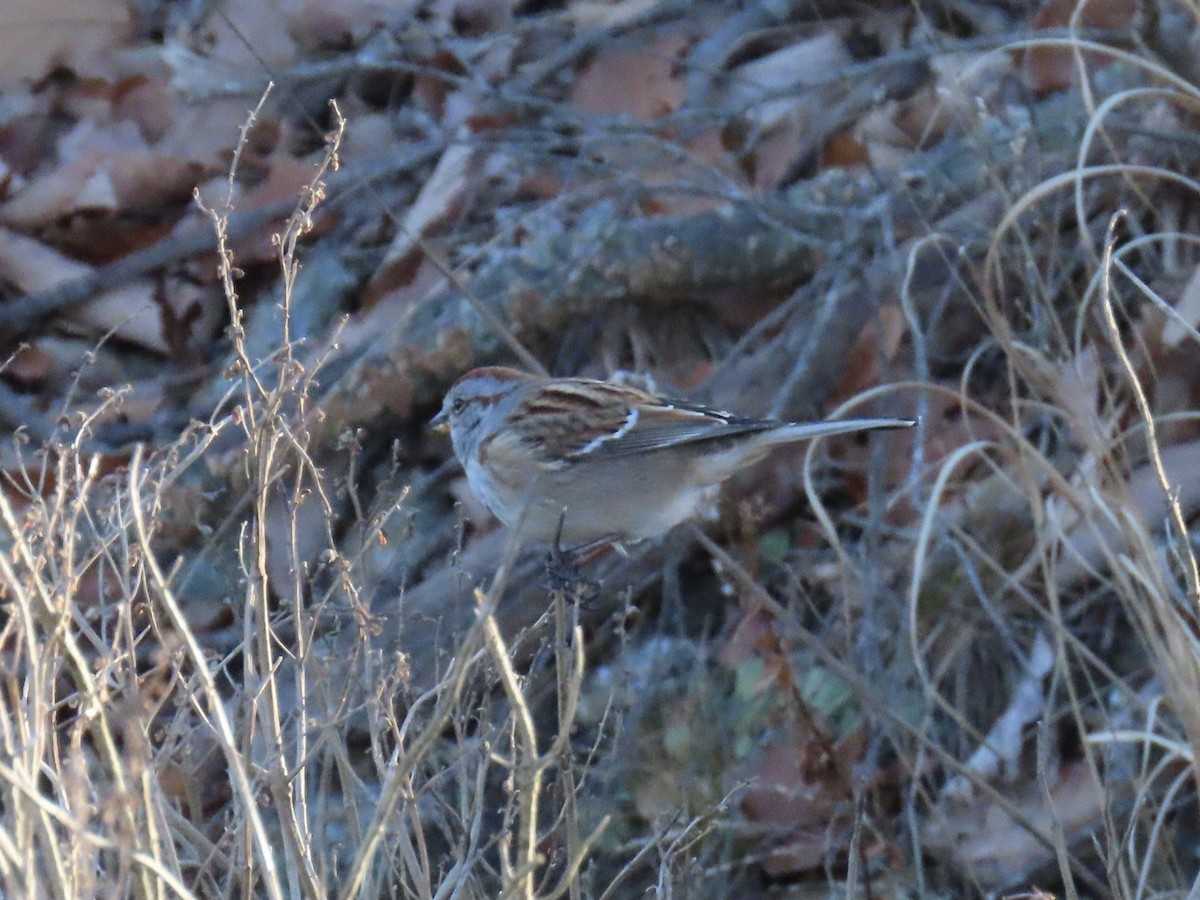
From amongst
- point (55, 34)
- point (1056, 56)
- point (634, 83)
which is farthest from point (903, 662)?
point (55, 34)

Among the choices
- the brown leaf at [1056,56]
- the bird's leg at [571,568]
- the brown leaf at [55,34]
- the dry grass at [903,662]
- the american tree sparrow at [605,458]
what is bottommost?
the dry grass at [903,662]

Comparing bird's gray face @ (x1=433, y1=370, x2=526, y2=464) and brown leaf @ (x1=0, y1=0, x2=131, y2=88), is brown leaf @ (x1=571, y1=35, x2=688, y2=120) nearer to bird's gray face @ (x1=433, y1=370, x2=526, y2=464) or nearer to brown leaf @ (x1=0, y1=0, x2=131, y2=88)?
bird's gray face @ (x1=433, y1=370, x2=526, y2=464)

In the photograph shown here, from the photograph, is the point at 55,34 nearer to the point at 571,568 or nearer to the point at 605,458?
the point at 605,458

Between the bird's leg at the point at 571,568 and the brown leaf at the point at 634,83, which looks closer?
the bird's leg at the point at 571,568

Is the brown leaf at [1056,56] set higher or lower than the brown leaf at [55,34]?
lower

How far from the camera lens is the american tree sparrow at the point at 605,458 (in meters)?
3.40

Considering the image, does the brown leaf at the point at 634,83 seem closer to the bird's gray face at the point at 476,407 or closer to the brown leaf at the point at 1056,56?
the brown leaf at the point at 1056,56

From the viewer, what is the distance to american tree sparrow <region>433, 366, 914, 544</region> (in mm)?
3396

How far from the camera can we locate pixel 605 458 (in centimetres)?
344

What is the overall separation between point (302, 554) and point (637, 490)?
1402mm

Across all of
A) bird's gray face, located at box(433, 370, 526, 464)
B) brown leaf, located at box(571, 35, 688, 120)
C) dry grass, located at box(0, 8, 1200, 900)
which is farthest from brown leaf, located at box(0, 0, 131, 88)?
bird's gray face, located at box(433, 370, 526, 464)

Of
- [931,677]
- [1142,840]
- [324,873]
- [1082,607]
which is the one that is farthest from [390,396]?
[324,873]

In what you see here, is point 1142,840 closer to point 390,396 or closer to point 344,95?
point 390,396

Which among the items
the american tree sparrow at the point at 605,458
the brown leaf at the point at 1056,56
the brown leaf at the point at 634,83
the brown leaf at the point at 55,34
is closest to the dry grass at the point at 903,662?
the american tree sparrow at the point at 605,458
